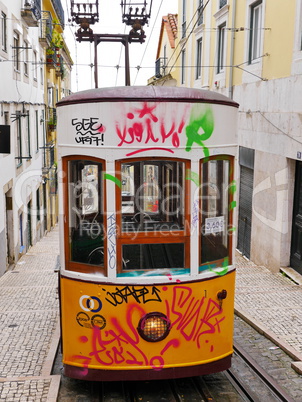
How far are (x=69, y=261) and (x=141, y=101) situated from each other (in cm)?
184

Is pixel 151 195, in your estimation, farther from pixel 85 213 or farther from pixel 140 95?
pixel 140 95

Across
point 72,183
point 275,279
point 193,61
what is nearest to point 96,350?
point 72,183

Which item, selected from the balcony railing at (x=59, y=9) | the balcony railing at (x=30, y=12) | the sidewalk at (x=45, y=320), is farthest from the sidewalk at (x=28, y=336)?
the balcony railing at (x=59, y=9)

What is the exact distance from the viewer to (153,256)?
495 centimetres

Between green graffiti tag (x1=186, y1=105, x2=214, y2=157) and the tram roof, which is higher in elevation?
the tram roof

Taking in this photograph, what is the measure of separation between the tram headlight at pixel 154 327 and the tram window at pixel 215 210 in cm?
73

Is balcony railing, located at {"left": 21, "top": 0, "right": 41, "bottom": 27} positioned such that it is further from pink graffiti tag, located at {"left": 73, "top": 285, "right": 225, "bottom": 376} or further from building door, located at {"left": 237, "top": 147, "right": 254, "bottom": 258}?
pink graffiti tag, located at {"left": 73, "top": 285, "right": 225, "bottom": 376}

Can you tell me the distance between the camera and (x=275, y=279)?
10656 mm

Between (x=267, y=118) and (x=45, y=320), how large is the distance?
7.21m

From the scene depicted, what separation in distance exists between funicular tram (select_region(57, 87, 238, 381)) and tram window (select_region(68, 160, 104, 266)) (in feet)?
0.04

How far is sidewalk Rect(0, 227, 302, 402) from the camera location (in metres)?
5.56

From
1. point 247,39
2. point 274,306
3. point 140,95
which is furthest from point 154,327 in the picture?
point 247,39

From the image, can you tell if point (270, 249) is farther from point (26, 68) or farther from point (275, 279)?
point (26, 68)

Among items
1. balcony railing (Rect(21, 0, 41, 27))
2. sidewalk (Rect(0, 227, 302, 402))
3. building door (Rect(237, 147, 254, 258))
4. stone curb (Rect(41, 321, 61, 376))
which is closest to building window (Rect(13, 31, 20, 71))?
balcony railing (Rect(21, 0, 41, 27))
